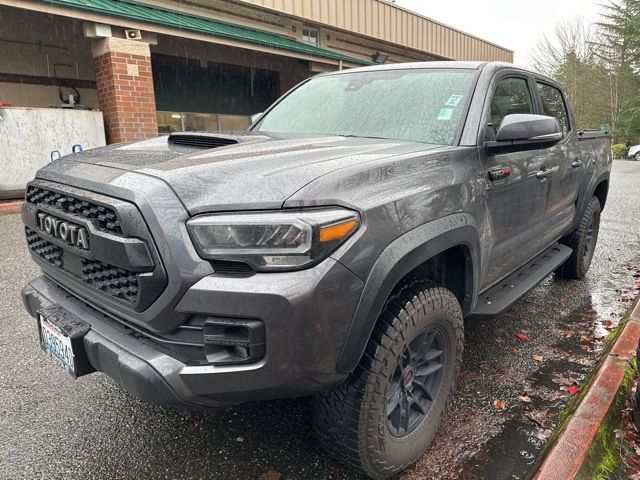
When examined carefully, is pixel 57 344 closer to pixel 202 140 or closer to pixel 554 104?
pixel 202 140

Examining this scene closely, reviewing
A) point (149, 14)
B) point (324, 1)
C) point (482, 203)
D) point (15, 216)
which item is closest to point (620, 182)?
point (324, 1)

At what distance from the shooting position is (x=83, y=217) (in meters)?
1.86

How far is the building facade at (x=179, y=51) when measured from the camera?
755 centimetres

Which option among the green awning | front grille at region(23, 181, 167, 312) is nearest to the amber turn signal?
front grille at region(23, 181, 167, 312)

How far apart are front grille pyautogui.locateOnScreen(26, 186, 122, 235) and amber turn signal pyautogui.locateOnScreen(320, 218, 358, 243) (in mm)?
704

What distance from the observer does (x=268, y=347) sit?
5.07 feet

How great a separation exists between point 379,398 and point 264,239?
0.77m

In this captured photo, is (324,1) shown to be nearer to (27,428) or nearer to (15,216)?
(15,216)

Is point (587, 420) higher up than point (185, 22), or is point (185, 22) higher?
point (185, 22)

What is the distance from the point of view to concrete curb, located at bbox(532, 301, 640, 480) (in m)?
2.03

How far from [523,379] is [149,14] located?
7.76 metres

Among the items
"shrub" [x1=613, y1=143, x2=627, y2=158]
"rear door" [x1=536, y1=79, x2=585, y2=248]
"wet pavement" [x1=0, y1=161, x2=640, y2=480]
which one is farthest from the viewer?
"shrub" [x1=613, y1=143, x2=627, y2=158]

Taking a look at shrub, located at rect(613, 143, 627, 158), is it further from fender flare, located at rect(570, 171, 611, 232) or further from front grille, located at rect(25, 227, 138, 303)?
front grille, located at rect(25, 227, 138, 303)

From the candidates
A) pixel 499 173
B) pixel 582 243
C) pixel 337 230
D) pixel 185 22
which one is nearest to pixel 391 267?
pixel 337 230
